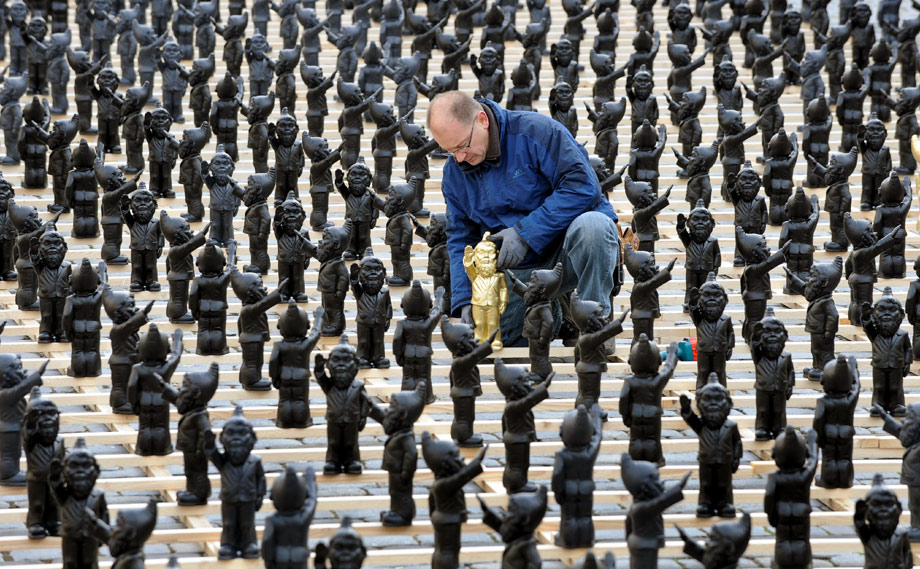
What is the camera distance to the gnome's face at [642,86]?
33.5 ft

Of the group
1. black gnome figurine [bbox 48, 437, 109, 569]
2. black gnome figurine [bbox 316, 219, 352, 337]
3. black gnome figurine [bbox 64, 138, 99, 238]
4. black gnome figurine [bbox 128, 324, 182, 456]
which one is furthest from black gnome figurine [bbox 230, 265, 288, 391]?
black gnome figurine [bbox 64, 138, 99, 238]

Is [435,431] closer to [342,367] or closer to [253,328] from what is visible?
[342,367]

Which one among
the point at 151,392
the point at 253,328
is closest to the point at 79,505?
the point at 151,392

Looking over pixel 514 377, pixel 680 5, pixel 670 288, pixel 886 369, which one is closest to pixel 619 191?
pixel 670 288

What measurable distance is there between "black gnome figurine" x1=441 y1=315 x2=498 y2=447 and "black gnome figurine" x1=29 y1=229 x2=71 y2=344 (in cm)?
190

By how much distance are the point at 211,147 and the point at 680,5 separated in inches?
138

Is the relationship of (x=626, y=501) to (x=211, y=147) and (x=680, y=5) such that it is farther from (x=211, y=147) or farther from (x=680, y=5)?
(x=680, y=5)

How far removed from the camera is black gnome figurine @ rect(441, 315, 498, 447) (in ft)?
21.4

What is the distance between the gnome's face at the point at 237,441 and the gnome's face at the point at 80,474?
458 mm

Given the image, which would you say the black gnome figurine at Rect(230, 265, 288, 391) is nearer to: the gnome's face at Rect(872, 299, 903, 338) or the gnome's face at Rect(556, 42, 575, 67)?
the gnome's face at Rect(872, 299, 903, 338)

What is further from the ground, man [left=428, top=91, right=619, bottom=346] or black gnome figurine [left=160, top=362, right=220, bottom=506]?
man [left=428, top=91, right=619, bottom=346]

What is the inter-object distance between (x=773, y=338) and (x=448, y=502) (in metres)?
1.67

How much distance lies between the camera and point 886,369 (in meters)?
6.78

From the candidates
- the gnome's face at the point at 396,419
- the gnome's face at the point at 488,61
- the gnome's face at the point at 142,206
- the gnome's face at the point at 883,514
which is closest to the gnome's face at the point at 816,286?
the gnome's face at the point at 883,514
